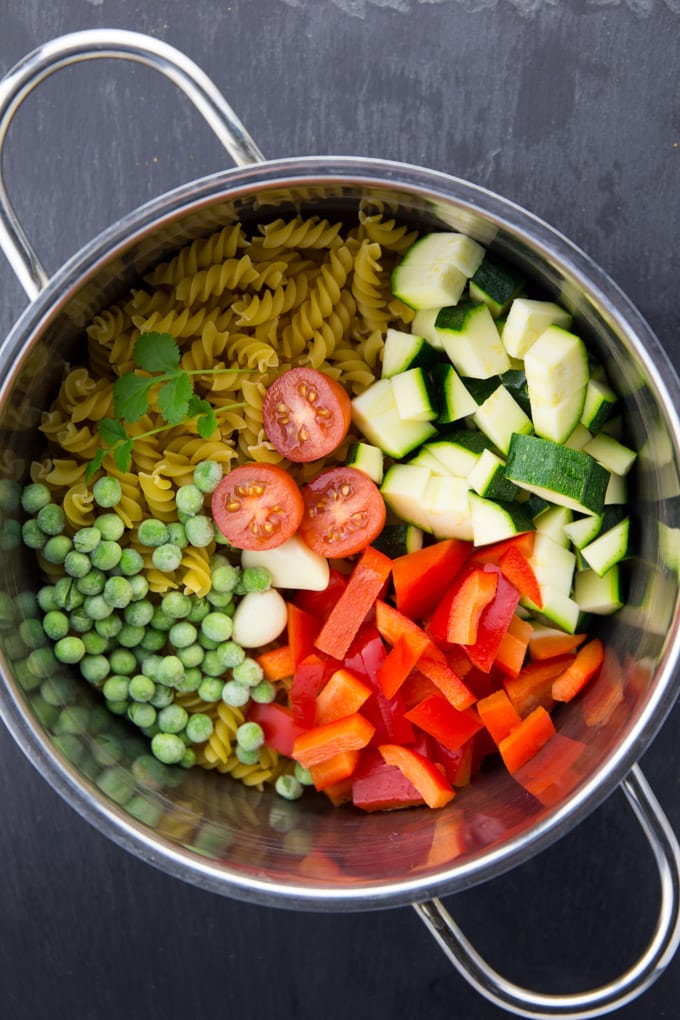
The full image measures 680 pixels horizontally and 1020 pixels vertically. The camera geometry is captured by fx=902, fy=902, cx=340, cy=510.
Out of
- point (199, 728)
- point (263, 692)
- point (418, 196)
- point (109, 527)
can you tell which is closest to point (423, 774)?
point (263, 692)

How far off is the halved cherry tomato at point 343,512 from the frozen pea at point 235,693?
448 millimetres

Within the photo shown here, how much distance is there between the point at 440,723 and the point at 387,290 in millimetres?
1247

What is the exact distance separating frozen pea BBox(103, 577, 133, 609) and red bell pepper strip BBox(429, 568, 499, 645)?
86 centimetres

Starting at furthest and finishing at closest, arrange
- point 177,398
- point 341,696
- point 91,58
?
point 341,696
point 177,398
point 91,58

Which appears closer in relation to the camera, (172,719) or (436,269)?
(436,269)

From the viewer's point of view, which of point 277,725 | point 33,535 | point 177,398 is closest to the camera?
point 177,398

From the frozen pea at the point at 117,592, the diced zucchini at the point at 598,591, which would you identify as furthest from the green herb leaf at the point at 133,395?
the diced zucchini at the point at 598,591

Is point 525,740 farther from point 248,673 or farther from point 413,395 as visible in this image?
point 413,395

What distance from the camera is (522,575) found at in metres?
2.52

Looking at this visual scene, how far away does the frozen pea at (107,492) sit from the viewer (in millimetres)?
2453

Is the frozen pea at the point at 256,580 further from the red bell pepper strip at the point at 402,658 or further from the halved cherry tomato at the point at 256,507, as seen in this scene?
the red bell pepper strip at the point at 402,658

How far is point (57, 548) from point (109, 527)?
0.49ft

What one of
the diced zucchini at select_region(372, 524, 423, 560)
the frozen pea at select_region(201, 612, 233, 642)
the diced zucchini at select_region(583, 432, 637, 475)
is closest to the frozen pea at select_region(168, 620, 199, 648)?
the frozen pea at select_region(201, 612, 233, 642)

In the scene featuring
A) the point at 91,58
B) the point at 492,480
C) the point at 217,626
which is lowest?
the point at 217,626
